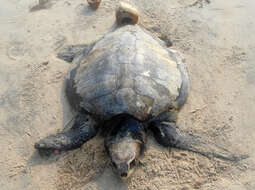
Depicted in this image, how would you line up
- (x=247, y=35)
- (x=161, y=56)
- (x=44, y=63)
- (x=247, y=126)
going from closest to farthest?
1. (x=247, y=126)
2. (x=161, y=56)
3. (x=44, y=63)
4. (x=247, y=35)

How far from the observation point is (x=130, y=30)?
402cm

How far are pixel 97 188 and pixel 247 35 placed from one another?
3.92 m

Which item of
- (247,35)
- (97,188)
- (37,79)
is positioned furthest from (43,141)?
(247,35)

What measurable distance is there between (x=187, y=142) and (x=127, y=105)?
928 mm

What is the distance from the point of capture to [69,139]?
3102 mm

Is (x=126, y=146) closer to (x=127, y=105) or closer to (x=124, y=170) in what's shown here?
(x=124, y=170)

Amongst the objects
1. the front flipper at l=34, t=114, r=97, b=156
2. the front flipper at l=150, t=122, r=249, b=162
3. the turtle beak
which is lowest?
the front flipper at l=34, t=114, r=97, b=156

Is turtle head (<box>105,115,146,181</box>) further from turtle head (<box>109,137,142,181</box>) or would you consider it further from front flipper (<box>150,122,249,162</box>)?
front flipper (<box>150,122,249,162</box>)

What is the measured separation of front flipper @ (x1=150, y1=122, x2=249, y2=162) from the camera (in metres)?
2.98

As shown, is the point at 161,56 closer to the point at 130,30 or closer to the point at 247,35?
the point at 130,30

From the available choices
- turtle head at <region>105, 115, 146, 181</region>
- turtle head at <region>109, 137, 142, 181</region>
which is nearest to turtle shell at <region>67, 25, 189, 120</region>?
turtle head at <region>105, 115, 146, 181</region>

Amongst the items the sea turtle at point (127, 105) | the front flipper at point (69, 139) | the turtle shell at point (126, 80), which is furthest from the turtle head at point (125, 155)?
the front flipper at point (69, 139)

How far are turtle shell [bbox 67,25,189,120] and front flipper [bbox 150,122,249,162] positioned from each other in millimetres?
248

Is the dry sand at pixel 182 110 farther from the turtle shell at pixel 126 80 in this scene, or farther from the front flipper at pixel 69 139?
the turtle shell at pixel 126 80
